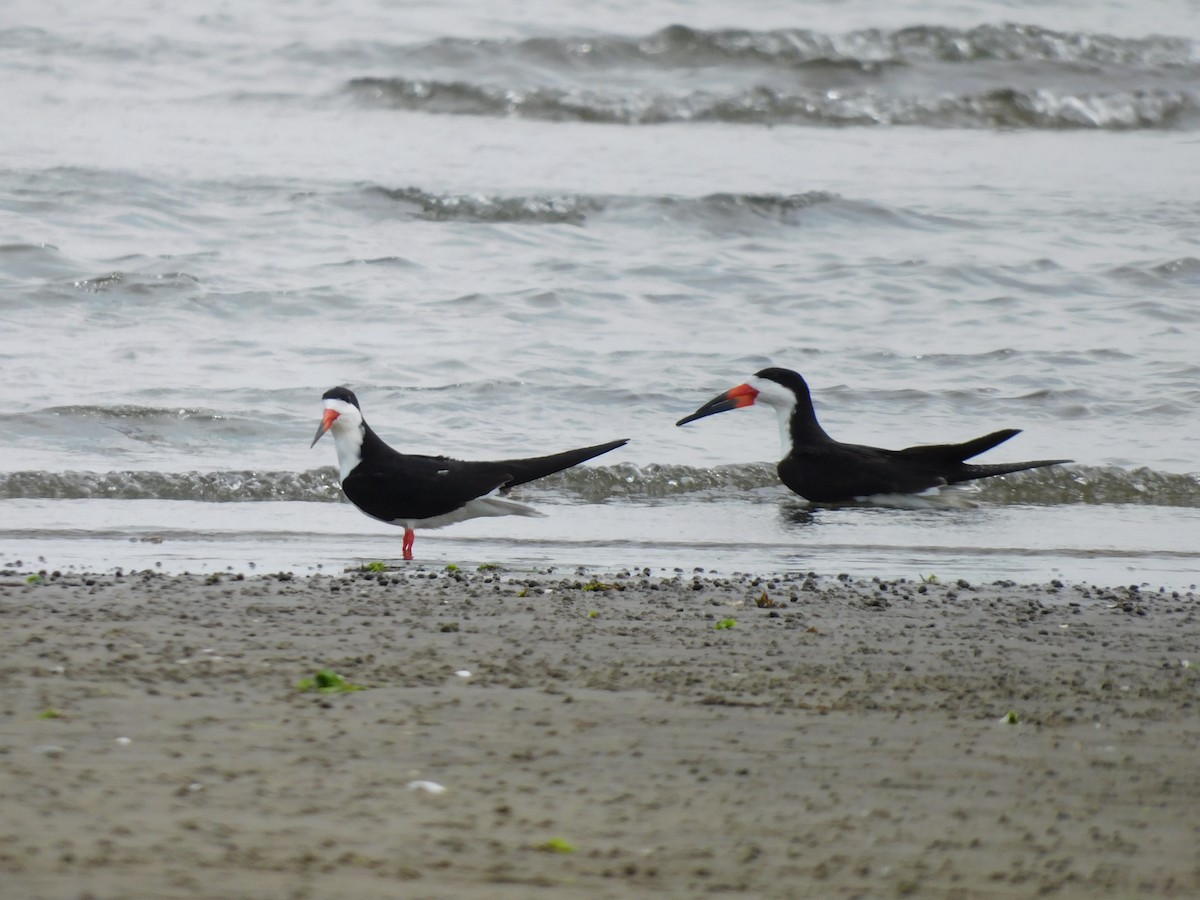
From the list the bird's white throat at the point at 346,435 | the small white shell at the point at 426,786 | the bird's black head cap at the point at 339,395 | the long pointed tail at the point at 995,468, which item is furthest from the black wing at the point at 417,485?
the small white shell at the point at 426,786

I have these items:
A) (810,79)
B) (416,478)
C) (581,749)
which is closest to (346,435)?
(416,478)

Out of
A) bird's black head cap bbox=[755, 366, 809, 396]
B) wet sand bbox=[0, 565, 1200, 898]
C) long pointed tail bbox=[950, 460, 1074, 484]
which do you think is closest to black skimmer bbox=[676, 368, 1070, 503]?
long pointed tail bbox=[950, 460, 1074, 484]

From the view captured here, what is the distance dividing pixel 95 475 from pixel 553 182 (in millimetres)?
8864

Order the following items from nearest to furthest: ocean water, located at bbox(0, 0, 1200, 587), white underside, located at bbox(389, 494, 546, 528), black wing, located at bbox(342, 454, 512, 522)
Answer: black wing, located at bbox(342, 454, 512, 522)
white underside, located at bbox(389, 494, 546, 528)
ocean water, located at bbox(0, 0, 1200, 587)

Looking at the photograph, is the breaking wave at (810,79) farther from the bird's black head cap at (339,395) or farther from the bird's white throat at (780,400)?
the bird's black head cap at (339,395)

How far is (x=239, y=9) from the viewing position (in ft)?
71.4

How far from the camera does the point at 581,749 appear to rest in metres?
3.46

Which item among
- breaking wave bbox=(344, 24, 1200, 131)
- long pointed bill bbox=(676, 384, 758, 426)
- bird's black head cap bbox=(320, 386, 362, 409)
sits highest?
breaking wave bbox=(344, 24, 1200, 131)

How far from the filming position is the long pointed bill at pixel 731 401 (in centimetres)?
908

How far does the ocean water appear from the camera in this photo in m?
7.70

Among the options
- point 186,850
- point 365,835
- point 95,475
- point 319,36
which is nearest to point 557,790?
point 365,835

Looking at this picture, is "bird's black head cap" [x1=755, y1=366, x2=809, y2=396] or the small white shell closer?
the small white shell

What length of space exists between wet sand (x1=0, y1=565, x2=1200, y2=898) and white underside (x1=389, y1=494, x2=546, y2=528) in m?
1.97

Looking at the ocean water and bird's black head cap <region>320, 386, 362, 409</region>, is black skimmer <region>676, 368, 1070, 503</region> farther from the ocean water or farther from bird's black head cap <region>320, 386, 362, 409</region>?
bird's black head cap <region>320, 386, 362, 409</region>
